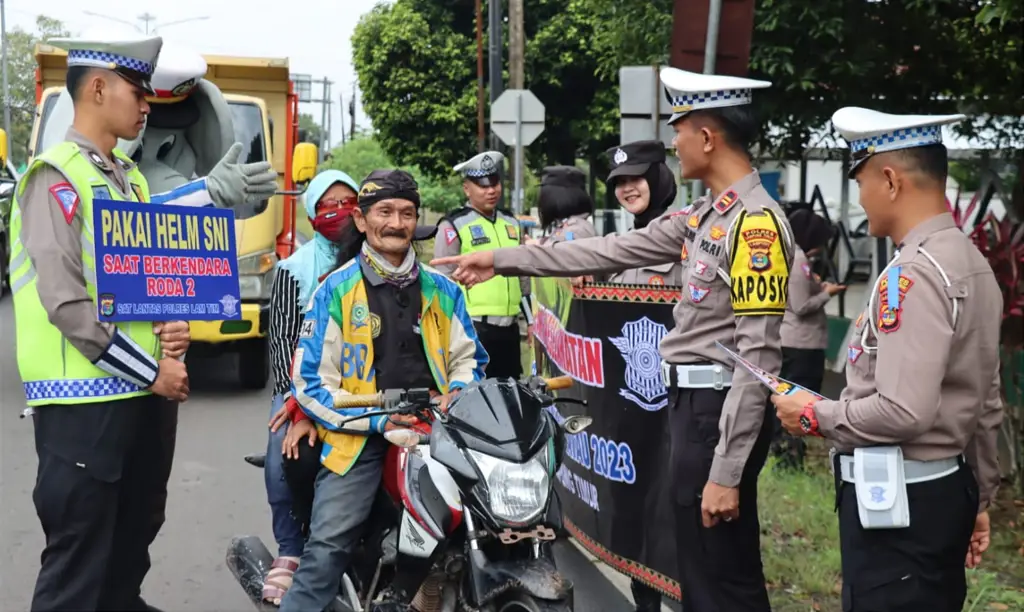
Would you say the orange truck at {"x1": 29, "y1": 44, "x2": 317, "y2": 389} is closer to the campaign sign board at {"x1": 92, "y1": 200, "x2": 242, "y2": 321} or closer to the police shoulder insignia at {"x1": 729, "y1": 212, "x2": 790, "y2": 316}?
the campaign sign board at {"x1": 92, "y1": 200, "x2": 242, "y2": 321}

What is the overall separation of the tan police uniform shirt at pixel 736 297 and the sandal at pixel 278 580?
6.24 feet

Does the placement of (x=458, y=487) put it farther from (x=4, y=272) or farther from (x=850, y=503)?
(x=4, y=272)

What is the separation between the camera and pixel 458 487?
3770mm

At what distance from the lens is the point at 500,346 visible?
26.5ft

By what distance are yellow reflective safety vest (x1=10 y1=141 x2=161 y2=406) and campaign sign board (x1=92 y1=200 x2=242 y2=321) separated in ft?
0.33

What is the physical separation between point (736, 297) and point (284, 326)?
214 centimetres

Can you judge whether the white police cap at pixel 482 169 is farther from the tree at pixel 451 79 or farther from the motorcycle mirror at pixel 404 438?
the tree at pixel 451 79

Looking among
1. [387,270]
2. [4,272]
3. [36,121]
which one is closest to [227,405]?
[36,121]

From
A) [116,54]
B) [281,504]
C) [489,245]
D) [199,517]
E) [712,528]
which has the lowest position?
[199,517]

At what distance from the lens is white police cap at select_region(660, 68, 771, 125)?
402 centimetres

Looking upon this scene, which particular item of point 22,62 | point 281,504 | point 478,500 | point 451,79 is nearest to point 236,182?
point 478,500

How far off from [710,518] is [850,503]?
0.61 metres

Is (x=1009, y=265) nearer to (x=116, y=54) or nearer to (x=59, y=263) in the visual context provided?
(x=116, y=54)

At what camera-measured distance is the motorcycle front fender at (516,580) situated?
11.8 ft
